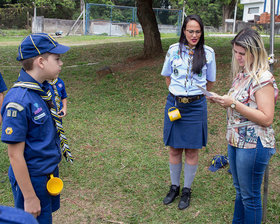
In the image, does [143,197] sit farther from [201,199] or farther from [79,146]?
[79,146]

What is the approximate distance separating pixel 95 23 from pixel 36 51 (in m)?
25.1

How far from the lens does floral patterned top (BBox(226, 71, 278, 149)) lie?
7.52 ft

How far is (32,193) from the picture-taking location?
1909 millimetres

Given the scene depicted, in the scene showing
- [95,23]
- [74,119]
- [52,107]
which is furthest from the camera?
[95,23]

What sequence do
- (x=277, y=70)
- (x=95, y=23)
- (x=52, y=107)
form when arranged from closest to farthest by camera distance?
(x=52, y=107), (x=277, y=70), (x=95, y=23)

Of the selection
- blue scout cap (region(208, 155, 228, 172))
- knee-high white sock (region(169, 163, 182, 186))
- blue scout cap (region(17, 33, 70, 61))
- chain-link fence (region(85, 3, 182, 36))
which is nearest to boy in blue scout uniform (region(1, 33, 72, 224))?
blue scout cap (region(17, 33, 70, 61))

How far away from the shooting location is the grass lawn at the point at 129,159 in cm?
339

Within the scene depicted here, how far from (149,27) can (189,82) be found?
714cm

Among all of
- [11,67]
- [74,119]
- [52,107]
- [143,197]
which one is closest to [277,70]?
[74,119]

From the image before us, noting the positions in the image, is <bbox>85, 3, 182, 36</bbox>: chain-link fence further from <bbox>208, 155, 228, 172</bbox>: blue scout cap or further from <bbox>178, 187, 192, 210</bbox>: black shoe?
<bbox>178, 187, 192, 210</bbox>: black shoe

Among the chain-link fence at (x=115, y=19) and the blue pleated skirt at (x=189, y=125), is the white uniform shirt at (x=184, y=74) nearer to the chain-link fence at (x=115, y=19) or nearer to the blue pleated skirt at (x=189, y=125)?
the blue pleated skirt at (x=189, y=125)

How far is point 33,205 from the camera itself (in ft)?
6.29

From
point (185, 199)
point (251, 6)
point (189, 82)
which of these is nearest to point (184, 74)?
point (189, 82)

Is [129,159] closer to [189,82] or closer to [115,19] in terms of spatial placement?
[189,82]
